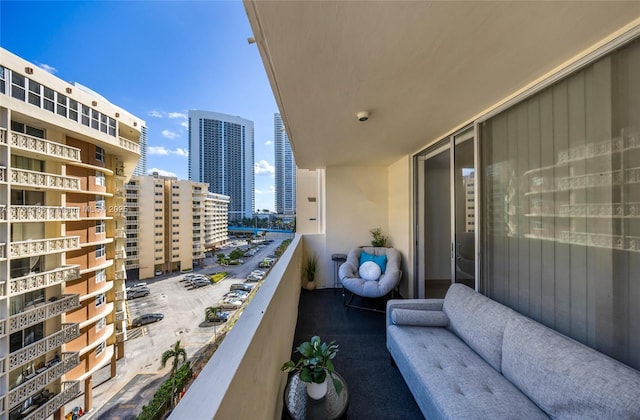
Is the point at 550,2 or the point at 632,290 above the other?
the point at 550,2

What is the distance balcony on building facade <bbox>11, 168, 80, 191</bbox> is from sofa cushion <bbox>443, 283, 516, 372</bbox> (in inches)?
106

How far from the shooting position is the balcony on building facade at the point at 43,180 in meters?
0.92

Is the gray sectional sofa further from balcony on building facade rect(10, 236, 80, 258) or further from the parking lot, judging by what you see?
balcony on building facade rect(10, 236, 80, 258)

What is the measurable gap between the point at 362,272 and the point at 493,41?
3.04 meters

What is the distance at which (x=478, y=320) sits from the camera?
1759 mm

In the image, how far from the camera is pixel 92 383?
1.10 m

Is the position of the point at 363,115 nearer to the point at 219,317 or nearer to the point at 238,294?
the point at 238,294

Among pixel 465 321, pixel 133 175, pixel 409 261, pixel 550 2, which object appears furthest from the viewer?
pixel 409 261

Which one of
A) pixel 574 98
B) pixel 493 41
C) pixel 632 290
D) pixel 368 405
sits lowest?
pixel 368 405

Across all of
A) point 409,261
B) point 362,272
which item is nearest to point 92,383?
point 362,272

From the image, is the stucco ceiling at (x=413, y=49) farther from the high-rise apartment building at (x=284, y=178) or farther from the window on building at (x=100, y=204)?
the high-rise apartment building at (x=284, y=178)

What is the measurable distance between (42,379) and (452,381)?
210cm

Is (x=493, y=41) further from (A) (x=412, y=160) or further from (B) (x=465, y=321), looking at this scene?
(A) (x=412, y=160)

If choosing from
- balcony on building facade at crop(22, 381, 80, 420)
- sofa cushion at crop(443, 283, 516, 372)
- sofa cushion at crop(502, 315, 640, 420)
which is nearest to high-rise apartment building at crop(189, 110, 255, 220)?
balcony on building facade at crop(22, 381, 80, 420)
